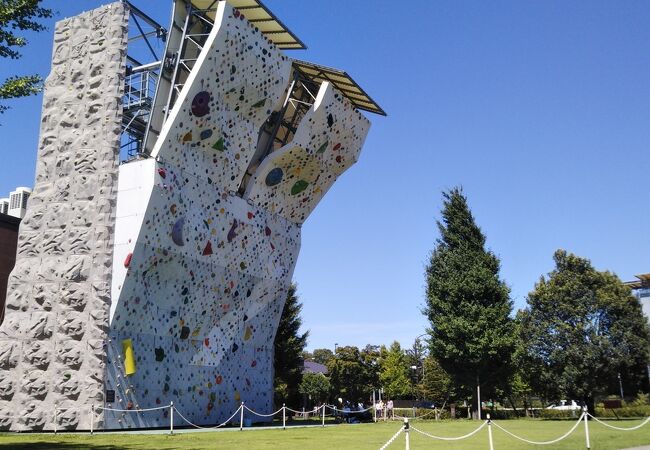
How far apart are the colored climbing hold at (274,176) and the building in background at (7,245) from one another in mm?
12373

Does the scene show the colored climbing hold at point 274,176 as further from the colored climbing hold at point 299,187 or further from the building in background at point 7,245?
the building in background at point 7,245

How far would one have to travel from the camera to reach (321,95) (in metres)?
28.2

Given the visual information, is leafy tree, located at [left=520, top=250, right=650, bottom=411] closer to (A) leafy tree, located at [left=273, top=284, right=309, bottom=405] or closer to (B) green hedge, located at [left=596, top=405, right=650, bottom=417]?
(B) green hedge, located at [left=596, top=405, right=650, bottom=417]

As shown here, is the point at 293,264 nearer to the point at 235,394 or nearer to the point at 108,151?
the point at 235,394

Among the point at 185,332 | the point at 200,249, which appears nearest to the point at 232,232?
the point at 200,249

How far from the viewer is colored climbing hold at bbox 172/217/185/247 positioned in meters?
23.6

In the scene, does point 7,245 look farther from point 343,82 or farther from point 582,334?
point 582,334

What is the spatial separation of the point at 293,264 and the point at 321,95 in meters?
9.73

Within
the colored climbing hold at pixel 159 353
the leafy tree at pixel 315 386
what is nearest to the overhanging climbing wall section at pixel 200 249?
the colored climbing hold at pixel 159 353

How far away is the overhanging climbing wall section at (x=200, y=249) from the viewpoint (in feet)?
73.0

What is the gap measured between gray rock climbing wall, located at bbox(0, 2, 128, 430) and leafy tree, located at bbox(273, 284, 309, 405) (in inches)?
787

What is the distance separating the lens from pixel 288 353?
40844mm

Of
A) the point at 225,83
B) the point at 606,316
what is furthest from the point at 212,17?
the point at 606,316

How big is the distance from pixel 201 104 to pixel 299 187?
30.1ft
